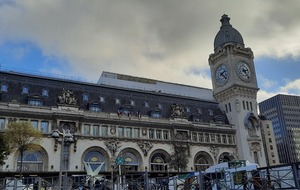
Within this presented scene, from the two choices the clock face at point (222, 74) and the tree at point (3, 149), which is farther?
the clock face at point (222, 74)

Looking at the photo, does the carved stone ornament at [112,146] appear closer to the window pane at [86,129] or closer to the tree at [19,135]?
the window pane at [86,129]

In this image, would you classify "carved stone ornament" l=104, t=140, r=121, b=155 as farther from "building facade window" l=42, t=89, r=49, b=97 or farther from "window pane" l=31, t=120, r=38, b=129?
"building facade window" l=42, t=89, r=49, b=97

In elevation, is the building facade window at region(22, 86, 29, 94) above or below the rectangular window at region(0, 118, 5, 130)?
above

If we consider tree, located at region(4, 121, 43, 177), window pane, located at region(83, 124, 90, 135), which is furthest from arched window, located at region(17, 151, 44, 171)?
window pane, located at region(83, 124, 90, 135)

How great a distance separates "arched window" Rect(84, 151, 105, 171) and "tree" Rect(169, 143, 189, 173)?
14645 millimetres

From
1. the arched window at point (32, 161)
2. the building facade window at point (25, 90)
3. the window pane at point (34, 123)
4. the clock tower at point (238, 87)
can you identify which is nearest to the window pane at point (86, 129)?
the window pane at point (34, 123)

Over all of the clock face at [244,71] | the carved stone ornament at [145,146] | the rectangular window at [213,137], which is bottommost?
the carved stone ornament at [145,146]

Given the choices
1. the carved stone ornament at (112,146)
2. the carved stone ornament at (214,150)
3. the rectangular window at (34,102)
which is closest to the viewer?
the rectangular window at (34,102)

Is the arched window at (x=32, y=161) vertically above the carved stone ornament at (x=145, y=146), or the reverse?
the carved stone ornament at (x=145, y=146)

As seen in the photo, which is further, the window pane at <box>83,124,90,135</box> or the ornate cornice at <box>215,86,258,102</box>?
the ornate cornice at <box>215,86,258,102</box>

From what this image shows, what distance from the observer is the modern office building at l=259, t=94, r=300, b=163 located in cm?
15275

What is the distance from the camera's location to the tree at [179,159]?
6569 centimetres

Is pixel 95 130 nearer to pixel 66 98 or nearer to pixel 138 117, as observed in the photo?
pixel 66 98

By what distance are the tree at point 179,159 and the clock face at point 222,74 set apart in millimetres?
27102
